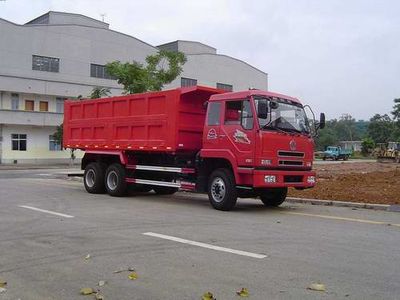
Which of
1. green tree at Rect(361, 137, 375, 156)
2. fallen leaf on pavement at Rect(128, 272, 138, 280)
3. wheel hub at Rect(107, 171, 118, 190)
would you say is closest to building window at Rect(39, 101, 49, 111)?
wheel hub at Rect(107, 171, 118, 190)

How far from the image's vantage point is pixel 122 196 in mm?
15953

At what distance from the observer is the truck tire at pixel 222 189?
40.3ft

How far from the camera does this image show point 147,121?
14539 mm

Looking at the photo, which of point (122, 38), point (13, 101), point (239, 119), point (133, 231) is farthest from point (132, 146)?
point (122, 38)

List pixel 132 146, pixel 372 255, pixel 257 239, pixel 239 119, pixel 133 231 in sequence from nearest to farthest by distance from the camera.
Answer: pixel 372 255
pixel 257 239
pixel 133 231
pixel 239 119
pixel 132 146

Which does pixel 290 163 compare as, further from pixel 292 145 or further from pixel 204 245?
pixel 204 245

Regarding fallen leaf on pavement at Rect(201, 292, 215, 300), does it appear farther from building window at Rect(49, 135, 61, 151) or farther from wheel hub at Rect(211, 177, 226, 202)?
building window at Rect(49, 135, 61, 151)

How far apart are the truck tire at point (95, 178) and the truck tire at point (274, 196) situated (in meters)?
5.55

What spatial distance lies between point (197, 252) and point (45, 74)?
150 feet

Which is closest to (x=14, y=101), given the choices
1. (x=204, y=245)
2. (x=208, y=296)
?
(x=204, y=245)

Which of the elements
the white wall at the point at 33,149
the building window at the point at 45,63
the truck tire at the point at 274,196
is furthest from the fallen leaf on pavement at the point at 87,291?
the building window at the point at 45,63

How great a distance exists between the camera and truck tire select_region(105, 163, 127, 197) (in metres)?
15.7

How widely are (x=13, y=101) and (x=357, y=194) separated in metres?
39.6

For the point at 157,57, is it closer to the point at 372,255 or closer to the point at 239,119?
the point at 239,119
